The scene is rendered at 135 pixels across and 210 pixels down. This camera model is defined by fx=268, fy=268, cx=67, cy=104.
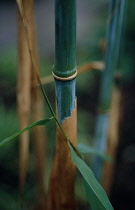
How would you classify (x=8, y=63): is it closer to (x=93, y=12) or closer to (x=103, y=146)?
(x=103, y=146)

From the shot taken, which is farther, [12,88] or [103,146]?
[12,88]

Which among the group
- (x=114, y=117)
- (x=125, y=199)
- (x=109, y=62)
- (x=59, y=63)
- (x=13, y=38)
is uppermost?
(x=59, y=63)

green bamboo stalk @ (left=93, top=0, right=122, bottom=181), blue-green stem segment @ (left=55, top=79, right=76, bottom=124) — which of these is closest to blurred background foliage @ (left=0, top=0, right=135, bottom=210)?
green bamboo stalk @ (left=93, top=0, right=122, bottom=181)

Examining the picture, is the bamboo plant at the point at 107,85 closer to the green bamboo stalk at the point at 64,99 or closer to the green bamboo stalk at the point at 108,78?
the green bamboo stalk at the point at 108,78

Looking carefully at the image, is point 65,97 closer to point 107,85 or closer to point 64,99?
point 64,99

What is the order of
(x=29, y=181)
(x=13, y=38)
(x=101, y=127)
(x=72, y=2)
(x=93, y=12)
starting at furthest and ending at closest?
(x=93, y=12) → (x=13, y=38) → (x=29, y=181) → (x=101, y=127) → (x=72, y=2)

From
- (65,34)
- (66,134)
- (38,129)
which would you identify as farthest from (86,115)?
(65,34)

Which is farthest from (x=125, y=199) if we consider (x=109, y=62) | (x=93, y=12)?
(x=93, y=12)

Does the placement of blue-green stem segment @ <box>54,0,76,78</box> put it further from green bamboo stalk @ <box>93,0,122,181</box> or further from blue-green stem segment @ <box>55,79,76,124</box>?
green bamboo stalk @ <box>93,0,122,181</box>
